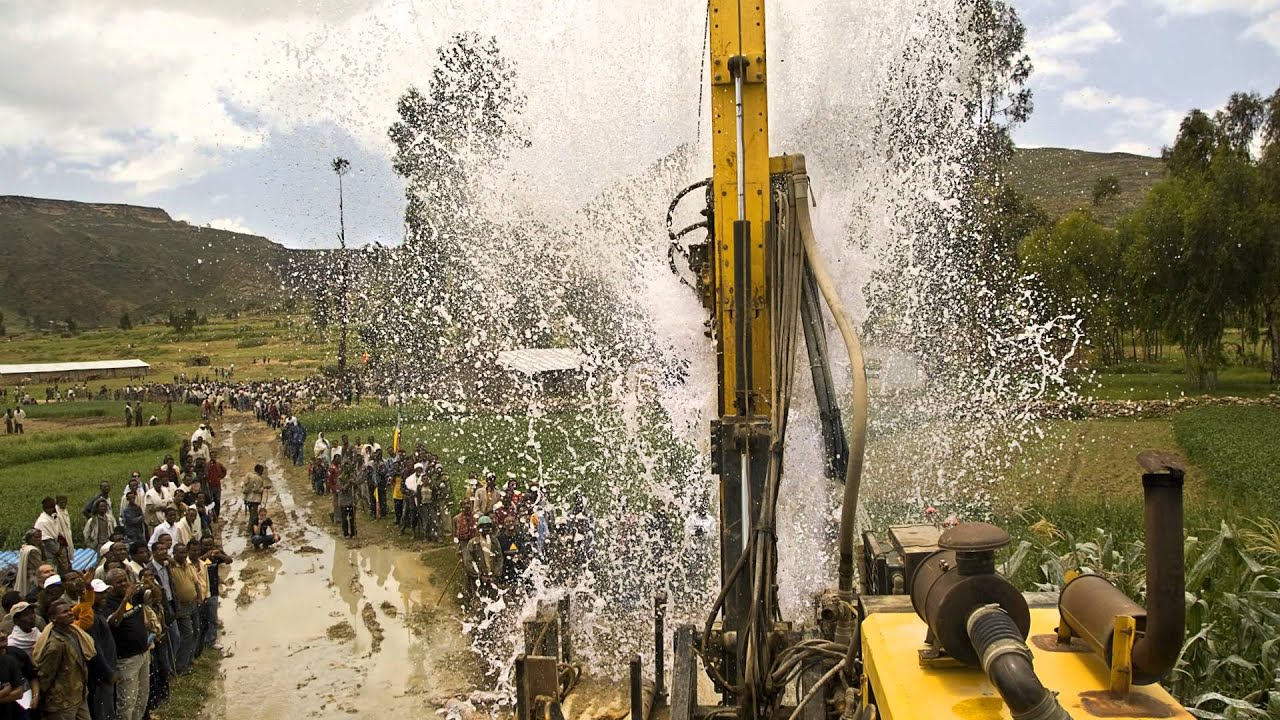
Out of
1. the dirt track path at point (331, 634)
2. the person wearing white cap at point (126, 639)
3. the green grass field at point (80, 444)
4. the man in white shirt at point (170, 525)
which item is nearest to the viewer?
the person wearing white cap at point (126, 639)

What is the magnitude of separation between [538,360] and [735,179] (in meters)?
22.4

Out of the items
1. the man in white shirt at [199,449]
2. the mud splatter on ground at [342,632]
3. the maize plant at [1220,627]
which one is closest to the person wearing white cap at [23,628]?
the mud splatter on ground at [342,632]

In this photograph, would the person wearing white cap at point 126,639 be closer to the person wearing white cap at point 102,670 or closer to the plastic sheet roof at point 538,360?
the person wearing white cap at point 102,670

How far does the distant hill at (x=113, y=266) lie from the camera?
112375mm

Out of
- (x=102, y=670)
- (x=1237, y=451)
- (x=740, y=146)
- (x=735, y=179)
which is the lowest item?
(x=1237, y=451)

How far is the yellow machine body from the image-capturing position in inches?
82.0

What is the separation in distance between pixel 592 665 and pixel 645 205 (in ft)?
16.7

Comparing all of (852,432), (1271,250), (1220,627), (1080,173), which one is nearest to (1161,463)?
(852,432)

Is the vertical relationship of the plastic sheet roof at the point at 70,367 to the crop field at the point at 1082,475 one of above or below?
above

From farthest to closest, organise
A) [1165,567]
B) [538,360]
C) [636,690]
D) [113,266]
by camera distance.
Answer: [113,266]
[538,360]
[636,690]
[1165,567]

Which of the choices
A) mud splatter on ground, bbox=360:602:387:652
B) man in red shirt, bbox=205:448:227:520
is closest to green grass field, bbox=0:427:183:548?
man in red shirt, bbox=205:448:227:520

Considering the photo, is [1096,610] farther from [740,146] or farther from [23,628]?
[23,628]

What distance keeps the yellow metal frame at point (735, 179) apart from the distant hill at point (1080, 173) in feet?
292

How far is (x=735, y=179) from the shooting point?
467 centimetres
